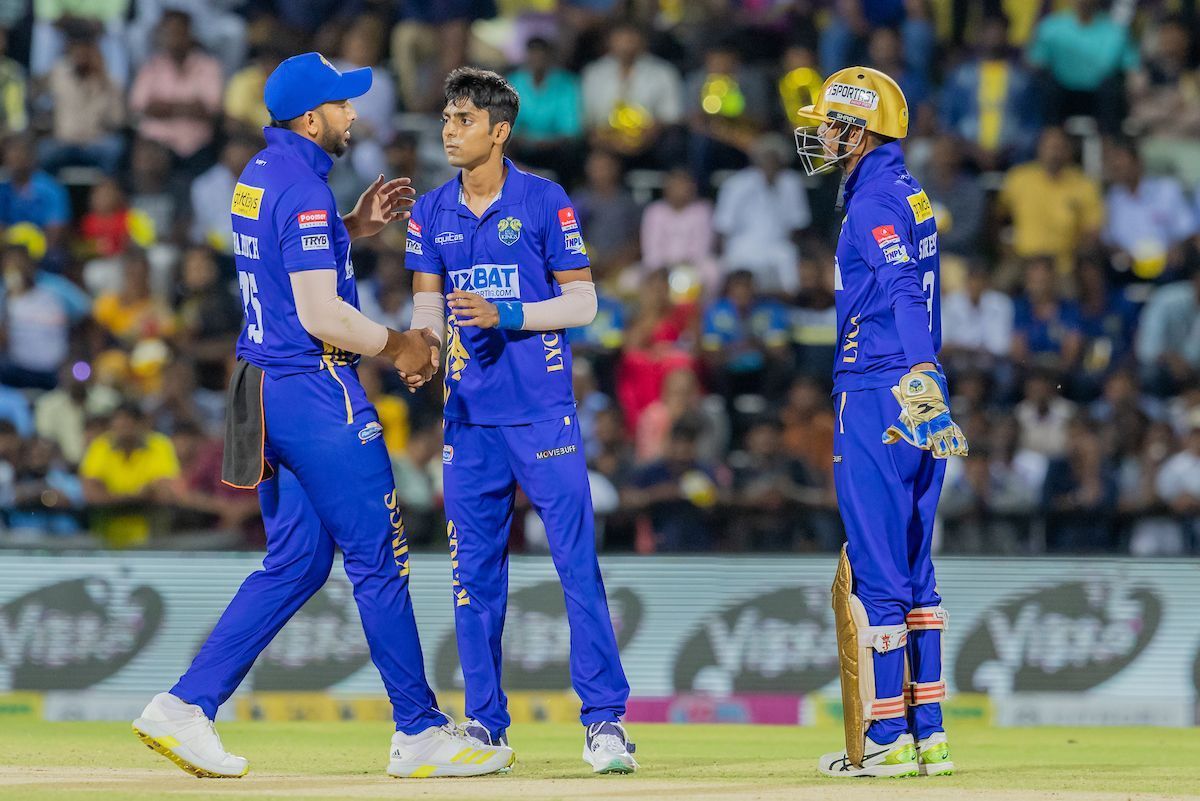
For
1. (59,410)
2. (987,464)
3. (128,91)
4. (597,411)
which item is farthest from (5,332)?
(987,464)

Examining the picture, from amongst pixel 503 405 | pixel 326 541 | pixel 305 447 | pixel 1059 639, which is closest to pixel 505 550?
pixel 503 405

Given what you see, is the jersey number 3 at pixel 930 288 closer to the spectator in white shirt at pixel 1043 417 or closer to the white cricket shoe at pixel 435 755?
the white cricket shoe at pixel 435 755

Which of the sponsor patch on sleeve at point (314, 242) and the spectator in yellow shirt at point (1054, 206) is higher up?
the sponsor patch on sleeve at point (314, 242)

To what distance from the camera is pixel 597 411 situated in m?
13.6

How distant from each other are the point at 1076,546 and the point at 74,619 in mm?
6528

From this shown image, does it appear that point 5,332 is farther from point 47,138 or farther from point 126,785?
point 126,785

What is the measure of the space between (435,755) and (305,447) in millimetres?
1302

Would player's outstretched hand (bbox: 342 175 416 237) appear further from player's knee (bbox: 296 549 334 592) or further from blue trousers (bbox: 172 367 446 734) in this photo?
player's knee (bbox: 296 549 334 592)

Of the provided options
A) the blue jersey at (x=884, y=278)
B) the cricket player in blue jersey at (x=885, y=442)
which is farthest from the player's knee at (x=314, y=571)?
the blue jersey at (x=884, y=278)

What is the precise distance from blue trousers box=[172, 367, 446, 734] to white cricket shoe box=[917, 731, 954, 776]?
198cm

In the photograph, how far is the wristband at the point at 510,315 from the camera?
25.2ft

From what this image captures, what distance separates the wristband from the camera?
25.2ft

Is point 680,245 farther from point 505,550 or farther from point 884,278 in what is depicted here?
point 884,278

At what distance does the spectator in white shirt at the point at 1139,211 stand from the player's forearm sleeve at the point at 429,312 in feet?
29.5
